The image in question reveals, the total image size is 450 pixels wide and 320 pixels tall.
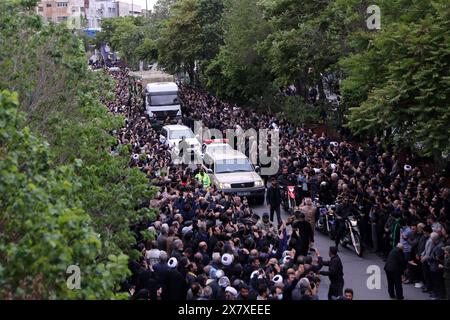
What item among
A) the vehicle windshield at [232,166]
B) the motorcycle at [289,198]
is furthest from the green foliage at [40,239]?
the vehicle windshield at [232,166]

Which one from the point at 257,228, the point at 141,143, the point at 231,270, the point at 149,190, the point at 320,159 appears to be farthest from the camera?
the point at 141,143

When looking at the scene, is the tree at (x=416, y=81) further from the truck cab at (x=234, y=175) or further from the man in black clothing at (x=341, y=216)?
the truck cab at (x=234, y=175)

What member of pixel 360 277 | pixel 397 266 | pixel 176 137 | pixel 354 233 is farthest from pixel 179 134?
A: pixel 397 266

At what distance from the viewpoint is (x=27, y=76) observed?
11766 mm

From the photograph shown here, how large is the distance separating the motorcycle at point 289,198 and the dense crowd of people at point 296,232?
0.26 m

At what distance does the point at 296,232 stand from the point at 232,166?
779cm

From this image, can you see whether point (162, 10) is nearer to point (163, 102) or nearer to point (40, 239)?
point (163, 102)

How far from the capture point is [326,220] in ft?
59.1

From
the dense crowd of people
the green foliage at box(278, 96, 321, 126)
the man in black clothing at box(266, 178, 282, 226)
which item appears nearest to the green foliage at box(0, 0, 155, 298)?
the dense crowd of people

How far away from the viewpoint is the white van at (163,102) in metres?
39.6

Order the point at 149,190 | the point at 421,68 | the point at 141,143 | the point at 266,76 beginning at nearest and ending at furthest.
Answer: the point at 149,190
the point at 421,68
the point at 141,143
the point at 266,76

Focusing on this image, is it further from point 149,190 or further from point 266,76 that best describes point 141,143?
point 149,190

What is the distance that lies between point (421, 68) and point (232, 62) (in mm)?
22660

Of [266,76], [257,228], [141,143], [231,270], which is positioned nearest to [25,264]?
[231,270]
